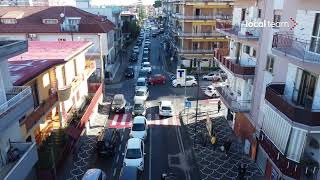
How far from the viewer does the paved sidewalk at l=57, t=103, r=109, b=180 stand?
22219 mm

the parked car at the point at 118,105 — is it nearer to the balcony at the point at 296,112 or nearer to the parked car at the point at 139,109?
the parked car at the point at 139,109

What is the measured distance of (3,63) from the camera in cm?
1573

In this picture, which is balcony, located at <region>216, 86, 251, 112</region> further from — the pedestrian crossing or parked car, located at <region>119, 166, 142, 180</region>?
parked car, located at <region>119, 166, 142, 180</region>

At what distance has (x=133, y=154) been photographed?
75.6 ft

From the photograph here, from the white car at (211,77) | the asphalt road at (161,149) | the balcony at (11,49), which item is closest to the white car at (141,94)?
the asphalt road at (161,149)

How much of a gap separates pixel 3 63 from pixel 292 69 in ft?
51.2

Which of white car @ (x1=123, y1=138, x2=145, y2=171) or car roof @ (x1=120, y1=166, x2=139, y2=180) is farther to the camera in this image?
white car @ (x1=123, y1=138, x2=145, y2=171)

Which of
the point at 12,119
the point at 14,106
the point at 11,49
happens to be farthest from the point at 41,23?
the point at 12,119

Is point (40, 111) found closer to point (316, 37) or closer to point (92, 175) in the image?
point (92, 175)

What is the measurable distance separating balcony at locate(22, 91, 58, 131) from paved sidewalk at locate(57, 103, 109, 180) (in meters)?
4.11

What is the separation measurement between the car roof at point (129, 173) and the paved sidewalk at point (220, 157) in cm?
513

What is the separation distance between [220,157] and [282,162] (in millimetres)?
9665

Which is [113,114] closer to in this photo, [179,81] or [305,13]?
[179,81]

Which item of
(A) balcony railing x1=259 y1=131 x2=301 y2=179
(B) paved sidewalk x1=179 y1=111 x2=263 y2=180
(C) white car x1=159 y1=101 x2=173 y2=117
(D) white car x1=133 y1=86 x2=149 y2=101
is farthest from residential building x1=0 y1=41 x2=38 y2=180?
(D) white car x1=133 y1=86 x2=149 y2=101
